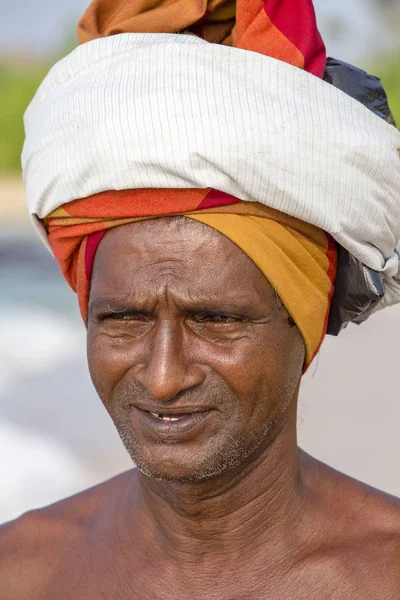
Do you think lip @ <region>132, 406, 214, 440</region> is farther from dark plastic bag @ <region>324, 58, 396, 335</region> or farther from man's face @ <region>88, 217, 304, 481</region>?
dark plastic bag @ <region>324, 58, 396, 335</region>

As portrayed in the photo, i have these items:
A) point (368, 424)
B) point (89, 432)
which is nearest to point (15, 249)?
A: point (89, 432)

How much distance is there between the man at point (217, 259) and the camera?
2.48 m

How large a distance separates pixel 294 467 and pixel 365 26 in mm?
9727

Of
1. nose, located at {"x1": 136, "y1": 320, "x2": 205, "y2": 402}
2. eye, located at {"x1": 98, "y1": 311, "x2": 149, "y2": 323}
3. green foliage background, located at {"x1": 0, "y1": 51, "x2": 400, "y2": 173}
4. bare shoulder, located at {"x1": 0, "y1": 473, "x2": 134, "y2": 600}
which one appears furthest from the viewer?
green foliage background, located at {"x1": 0, "y1": 51, "x2": 400, "y2": 173}

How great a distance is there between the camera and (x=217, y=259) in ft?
8.20

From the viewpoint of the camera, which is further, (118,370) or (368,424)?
(368,424)

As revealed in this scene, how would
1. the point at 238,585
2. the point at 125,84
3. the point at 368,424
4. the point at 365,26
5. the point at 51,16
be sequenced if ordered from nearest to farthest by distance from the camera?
the point at 125,84 < the point at 238,585 < the point at 368,424 < the point at 365,26 < the point at 51,16

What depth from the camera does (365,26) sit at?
11.8 m

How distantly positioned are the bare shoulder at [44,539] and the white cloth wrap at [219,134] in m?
0.94

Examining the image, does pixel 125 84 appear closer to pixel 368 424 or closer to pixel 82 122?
pixel 82 122

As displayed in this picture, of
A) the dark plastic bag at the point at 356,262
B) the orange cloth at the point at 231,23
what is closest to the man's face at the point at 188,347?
the dark plastic bag at the point at 356,262

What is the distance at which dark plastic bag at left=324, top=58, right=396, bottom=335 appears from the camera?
2.71 metres

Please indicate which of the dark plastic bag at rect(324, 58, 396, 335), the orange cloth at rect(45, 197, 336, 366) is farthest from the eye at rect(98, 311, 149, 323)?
the dark plastic bag at rect(324, 58, 396, 335)

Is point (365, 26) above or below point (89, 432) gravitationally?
above
